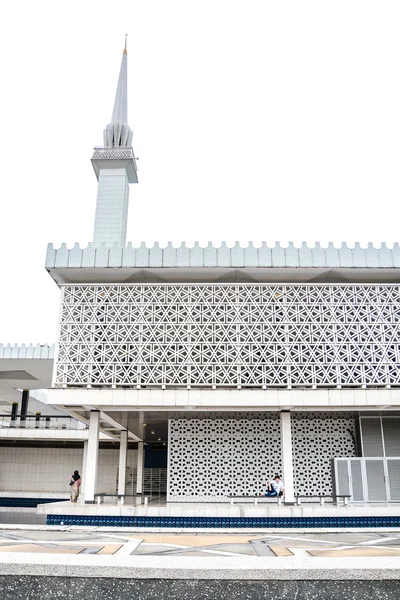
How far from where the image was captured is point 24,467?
3047cm

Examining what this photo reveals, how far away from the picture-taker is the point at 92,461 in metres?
17.6

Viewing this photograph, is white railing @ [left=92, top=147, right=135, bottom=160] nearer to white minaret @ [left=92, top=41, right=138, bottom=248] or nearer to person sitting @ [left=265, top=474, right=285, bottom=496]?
white minaret @ [left=92, top=41, right=138, bottom=248]

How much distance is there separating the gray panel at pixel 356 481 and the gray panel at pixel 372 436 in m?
1.78

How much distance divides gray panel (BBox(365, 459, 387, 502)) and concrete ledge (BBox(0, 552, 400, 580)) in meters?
13.8

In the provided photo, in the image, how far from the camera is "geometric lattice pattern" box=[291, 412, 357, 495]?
18.5m

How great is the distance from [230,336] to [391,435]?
6732 mm

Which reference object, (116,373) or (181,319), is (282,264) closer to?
(181,319)

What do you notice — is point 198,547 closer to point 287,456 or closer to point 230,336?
point 230,336

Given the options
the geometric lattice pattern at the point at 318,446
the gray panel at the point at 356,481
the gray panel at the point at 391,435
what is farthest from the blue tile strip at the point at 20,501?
the gray panel at the point at 391,435

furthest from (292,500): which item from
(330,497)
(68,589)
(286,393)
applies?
(68,589)

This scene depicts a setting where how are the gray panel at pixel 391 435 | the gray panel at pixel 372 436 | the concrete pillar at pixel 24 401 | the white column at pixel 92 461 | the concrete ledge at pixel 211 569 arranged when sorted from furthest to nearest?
the concrete pillar at pixel 24 401 → the gray panel at pixel 391 435 → the gray panel at pixel 372 436 → the white column at pixel 92 461 → the concrete ledge at pixel 211 569

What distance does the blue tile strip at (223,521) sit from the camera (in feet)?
49.1

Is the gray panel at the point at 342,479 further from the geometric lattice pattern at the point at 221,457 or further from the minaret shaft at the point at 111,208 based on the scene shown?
the minaret shaft at the point at 111,208

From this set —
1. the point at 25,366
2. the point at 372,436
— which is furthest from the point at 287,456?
the point at 25,366
